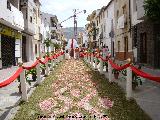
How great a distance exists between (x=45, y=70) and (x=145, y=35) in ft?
31.0

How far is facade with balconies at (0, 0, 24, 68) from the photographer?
22994mm

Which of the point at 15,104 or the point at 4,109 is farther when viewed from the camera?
the point at 15,104

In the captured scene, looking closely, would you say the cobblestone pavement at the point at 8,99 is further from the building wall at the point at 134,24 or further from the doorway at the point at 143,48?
the building wall at the point at 134,24

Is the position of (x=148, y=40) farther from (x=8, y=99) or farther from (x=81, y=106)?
(x=81, y=106)

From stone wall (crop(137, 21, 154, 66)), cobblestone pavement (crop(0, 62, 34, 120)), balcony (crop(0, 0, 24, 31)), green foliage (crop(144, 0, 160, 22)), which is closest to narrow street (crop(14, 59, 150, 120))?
cobblestone pavement (crop(0, 62, 34, 120))

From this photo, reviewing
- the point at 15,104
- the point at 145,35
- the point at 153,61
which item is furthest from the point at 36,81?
the point at 145,35

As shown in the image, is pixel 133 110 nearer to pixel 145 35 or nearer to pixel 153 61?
pixel 153 61

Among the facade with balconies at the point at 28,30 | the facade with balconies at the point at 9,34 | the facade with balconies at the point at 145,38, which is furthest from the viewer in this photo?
the facade with balconies at the point at 28,30

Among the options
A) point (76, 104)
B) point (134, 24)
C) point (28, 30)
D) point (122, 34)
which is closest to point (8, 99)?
point (76, 104)

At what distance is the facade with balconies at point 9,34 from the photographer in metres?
23.0

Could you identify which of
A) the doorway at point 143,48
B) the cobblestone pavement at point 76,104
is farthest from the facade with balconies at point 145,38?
the cobblestone pavement at point 76,104

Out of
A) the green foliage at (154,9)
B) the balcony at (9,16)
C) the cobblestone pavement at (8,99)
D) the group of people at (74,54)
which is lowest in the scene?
the cobblestone pavement at (8,99)

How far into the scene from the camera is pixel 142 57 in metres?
25.3

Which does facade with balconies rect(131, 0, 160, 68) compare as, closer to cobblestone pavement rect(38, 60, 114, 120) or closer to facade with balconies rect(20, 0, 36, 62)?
cobblestone pavement rect(38, 60, 114, 120)
